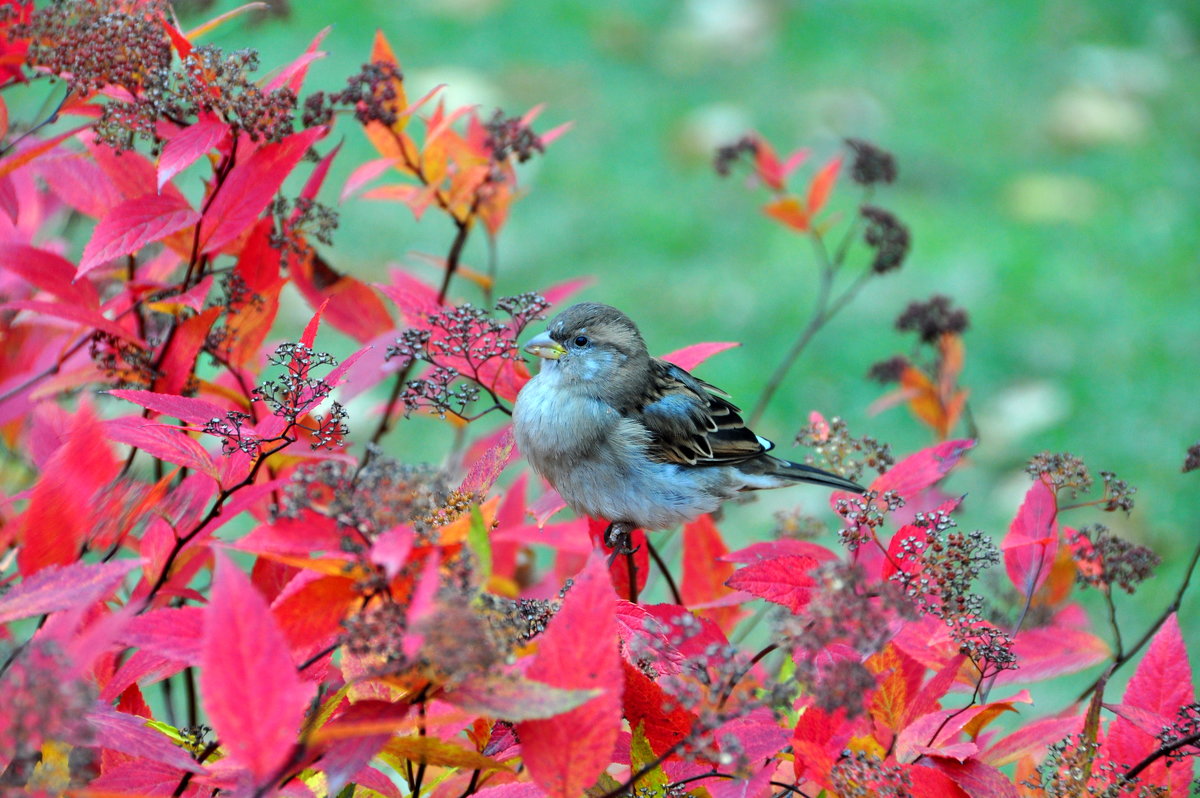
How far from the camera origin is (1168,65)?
742cm

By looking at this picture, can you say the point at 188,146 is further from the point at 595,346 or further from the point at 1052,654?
the point at 1052,654

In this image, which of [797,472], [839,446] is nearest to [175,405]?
[839,446]

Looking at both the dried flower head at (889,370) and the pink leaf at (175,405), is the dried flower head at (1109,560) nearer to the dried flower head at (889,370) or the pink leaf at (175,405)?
the dried flower head at (889,370)

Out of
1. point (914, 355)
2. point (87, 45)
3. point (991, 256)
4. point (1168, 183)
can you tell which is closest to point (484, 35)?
point (991, 256)

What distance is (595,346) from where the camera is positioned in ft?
8.49

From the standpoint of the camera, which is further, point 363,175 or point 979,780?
point 363,175

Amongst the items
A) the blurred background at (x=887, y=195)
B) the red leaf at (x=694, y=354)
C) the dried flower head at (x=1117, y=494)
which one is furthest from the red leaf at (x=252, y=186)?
the blurred background at (x=887, y=195)

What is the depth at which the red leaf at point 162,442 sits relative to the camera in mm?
1340

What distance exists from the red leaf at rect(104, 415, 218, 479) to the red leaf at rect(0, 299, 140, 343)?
332 millimetres

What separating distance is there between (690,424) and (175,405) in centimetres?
140

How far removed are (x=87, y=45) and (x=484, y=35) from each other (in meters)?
6.32

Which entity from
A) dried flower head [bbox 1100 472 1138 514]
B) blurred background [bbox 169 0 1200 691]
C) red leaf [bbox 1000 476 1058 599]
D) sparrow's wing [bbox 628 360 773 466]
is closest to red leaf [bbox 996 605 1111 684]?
red leaf [bbox 1000 476 1058 599]

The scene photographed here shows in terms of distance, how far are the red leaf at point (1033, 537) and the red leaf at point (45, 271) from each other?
1502 mm

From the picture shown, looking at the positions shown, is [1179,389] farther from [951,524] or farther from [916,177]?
[951,524]
